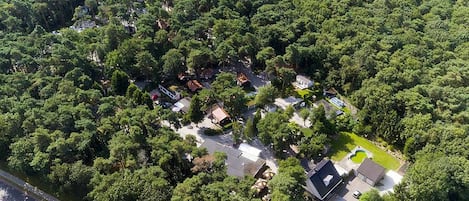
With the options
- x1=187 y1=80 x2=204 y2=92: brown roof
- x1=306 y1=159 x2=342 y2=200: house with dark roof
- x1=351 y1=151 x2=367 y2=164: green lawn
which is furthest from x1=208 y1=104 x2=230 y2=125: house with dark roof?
x1=351 y1=151 x2=367 y2=164: green lawn

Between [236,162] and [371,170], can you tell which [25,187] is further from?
[371,170]

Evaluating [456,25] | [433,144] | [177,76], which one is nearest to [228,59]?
[177,76]

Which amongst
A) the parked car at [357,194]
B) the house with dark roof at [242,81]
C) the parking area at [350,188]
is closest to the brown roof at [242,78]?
the house with dark roof at [242,81]

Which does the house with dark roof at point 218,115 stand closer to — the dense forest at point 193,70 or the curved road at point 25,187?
the dense forest at point 193,70

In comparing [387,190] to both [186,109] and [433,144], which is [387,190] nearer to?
[433,144]

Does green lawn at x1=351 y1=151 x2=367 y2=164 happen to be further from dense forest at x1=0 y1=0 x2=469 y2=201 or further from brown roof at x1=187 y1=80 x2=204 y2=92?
brown roof at x1=187 y1=80 x2=204 y2=92
